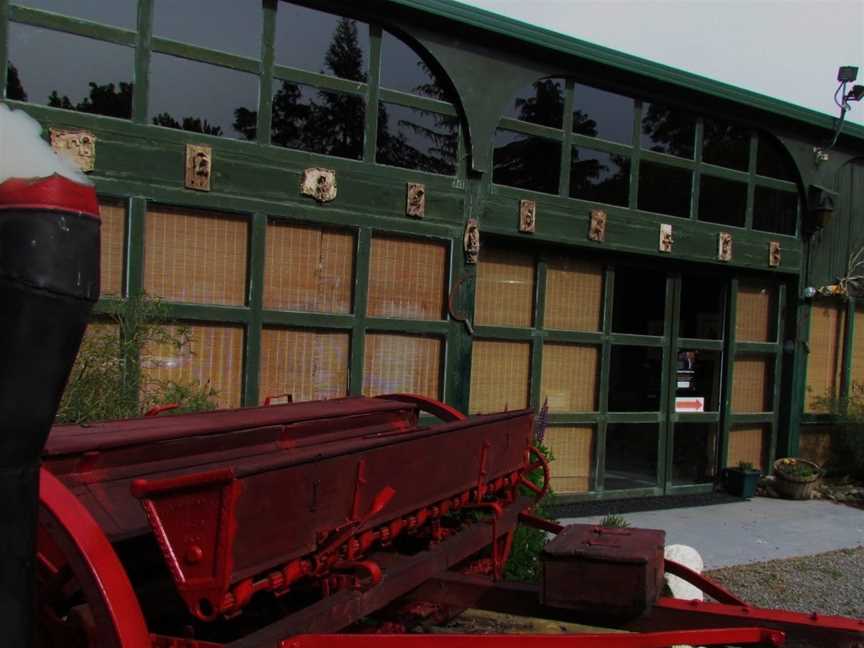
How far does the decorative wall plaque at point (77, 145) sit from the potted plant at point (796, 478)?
7.53 m

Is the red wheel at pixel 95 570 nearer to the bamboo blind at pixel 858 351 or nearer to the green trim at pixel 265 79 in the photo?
the green trim at pixel 265 79

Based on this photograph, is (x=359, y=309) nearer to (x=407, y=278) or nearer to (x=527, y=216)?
(x=407, y=278)

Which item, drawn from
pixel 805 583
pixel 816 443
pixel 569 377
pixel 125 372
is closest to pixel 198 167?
pixel 125 372

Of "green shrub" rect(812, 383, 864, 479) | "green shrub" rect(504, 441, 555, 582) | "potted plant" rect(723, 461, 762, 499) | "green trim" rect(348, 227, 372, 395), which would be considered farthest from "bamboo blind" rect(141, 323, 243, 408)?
"green shrub" rect(812, 383, 864, 479)

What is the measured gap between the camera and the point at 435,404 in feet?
15.6

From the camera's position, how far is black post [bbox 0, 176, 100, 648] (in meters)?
1.40

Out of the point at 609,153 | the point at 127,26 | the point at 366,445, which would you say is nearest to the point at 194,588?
the point at 366,445

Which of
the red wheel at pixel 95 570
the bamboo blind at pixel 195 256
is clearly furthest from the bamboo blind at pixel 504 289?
the red wheel at pixel 95 570

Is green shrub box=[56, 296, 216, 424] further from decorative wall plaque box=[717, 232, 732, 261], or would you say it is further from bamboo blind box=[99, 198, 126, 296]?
decorative wall plaque box=[717, 232, 732, 261]

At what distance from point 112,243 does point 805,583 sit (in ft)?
17.8

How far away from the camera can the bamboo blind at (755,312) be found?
30.6 ft

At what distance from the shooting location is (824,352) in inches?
395

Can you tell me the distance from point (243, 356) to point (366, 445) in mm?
3477

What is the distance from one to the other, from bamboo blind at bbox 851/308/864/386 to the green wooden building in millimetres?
277
